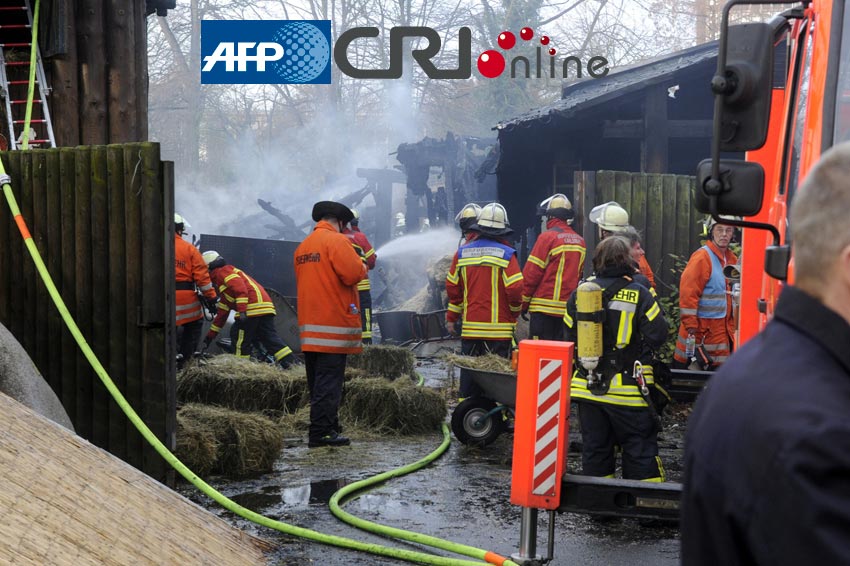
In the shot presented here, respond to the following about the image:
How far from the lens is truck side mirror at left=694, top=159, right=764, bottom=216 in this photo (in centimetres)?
368

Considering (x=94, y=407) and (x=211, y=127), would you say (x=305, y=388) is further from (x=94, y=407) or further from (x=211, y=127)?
(x=211, y=127)

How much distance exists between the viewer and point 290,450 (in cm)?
843

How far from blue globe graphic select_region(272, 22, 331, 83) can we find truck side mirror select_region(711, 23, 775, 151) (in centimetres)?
2304

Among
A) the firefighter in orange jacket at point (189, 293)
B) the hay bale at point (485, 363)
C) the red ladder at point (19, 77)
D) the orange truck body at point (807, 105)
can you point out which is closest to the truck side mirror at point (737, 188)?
the orange truck body at point (807, 105)

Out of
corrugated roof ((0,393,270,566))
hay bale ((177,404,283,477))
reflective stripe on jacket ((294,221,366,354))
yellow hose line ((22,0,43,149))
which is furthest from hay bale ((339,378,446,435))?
corrugated roof ((0,393,270,566))

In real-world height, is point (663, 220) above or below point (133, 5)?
below

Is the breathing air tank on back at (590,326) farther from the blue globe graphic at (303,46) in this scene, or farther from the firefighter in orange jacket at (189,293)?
the blue globe graphic at (303,46)

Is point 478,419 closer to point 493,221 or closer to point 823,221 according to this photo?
point 493,221

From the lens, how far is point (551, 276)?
31.2 ft

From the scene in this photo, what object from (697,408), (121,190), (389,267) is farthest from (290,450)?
(389,267)

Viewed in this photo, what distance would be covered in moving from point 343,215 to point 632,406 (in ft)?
11.1

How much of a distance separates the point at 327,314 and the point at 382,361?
10.1ft

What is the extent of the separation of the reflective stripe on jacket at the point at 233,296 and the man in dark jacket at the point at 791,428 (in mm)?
9693

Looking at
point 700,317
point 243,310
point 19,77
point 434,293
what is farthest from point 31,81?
point 434,293
